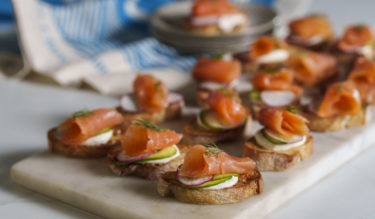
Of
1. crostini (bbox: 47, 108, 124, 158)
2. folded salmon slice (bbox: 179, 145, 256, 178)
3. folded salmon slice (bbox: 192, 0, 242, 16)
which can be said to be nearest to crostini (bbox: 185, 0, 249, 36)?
folded salmon slice (bbox: 192, 0, 242, 16)

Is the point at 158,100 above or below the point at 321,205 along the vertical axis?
above

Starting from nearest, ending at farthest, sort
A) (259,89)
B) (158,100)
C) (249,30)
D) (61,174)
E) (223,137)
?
(61,174) → (223,137) → (158,100) → (259,89) → (249,30)

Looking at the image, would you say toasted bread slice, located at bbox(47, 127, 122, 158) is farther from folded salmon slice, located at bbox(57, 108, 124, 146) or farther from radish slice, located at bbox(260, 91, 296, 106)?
radish slice, located at bbox(260, 91, 296, 106)

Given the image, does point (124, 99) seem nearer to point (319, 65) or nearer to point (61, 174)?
point (61, 174)

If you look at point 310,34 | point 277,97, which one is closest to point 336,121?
point 277,97

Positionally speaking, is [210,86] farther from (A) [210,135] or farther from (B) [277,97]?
(A) [210,135]

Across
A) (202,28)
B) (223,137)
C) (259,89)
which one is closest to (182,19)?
(202,28)
